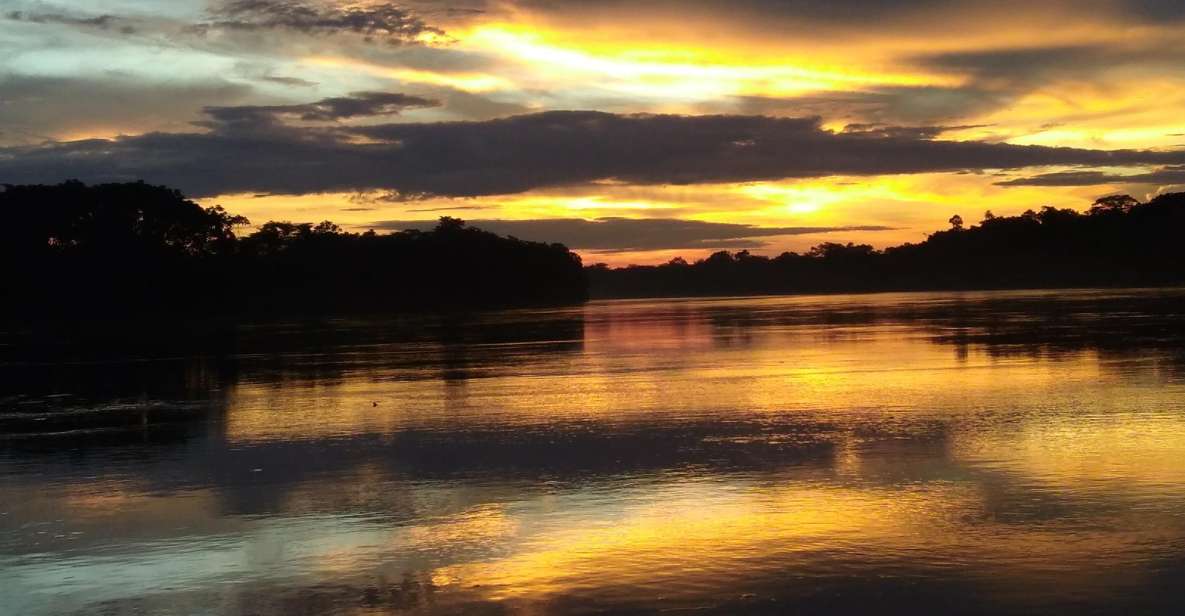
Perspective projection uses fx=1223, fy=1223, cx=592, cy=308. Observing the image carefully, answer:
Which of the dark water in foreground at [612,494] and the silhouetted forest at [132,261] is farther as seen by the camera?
the silhouetted forest at [132,261]

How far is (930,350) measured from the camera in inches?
1448

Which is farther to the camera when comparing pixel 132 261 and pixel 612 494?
pixel 132 261

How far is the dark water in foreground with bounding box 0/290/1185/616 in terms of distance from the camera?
983cm

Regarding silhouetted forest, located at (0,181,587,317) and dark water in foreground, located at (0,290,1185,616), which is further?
silhouetted forest, located at (0,181,587,317)

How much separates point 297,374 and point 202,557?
2269cm

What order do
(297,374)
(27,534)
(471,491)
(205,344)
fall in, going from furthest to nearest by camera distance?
(205,344)
(297,374)
(471,491)
(27,534)

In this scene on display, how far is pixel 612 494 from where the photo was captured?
544 inches

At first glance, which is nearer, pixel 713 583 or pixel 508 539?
pixel 713 583

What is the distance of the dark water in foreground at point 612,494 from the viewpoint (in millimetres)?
9828

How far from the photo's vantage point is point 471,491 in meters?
14.4

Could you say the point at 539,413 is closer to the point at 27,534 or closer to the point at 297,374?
the point at 27,534

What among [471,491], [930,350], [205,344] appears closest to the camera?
[471,491]

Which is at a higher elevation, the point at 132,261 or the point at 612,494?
the point at 132,261

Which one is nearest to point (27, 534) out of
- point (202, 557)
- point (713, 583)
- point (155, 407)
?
point (202, 557)
